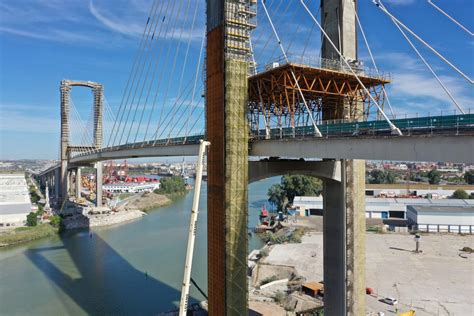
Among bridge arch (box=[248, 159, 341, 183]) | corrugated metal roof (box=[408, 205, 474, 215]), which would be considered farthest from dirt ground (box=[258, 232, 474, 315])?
bridge arch (box=[248, 159, 341, 183])

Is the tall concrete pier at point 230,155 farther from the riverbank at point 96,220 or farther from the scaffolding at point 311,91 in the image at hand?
the riverbank at point 96,220

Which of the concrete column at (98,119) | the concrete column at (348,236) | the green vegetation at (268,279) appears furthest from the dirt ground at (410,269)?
the concrete column at (98,119)

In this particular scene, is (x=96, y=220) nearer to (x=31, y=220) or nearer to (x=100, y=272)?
(x=31, y=220)

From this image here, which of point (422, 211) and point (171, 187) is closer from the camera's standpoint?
point (422, 211)

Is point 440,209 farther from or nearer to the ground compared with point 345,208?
nearer to the ground

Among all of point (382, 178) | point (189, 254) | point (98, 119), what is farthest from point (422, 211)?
point (382, 178)

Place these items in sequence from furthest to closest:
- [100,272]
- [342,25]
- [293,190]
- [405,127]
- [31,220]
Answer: [293,190]
[31,220]
[100,272]
[342,25]
[405,127]

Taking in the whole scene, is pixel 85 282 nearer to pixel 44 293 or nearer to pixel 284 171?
pixel 44 293
